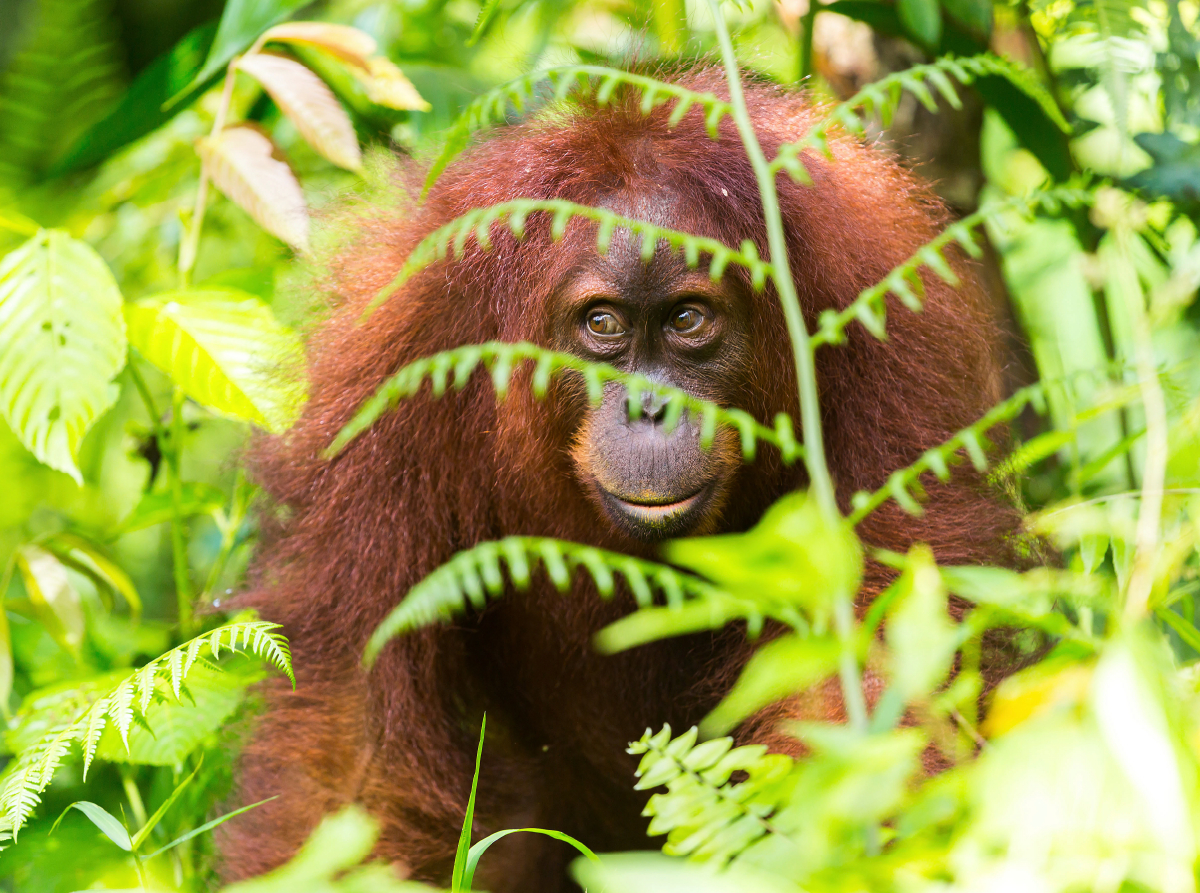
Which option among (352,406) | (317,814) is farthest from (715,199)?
(317,814)

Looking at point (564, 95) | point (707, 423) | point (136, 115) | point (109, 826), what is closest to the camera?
point (707, 423)

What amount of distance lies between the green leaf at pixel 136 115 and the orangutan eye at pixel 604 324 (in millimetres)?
1601

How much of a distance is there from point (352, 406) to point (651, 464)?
0.80m

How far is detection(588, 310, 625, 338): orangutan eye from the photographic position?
248 cm

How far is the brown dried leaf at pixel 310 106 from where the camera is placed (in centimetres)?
278

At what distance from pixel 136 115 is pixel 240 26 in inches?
18.2

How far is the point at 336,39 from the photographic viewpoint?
9.48 feet

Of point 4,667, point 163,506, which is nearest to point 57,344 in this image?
point 4,667


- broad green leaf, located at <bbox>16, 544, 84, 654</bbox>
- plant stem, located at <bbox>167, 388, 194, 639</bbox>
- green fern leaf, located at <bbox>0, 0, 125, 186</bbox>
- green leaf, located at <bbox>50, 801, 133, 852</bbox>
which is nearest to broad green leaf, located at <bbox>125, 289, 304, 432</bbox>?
plant stem, located at <bbox>167, 388, 194, 639</bbox>

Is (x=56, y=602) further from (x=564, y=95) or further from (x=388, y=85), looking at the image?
(x=564, y=95)

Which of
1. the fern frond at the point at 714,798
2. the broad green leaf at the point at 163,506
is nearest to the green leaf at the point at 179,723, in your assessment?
the broad green leaf at the point at 163,506

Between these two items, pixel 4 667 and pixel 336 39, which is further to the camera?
pixel 336 39

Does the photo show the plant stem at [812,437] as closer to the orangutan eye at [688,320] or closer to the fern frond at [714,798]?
the fern frond at [714,798]

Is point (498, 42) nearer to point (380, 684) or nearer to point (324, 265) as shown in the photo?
point (324, 265)
